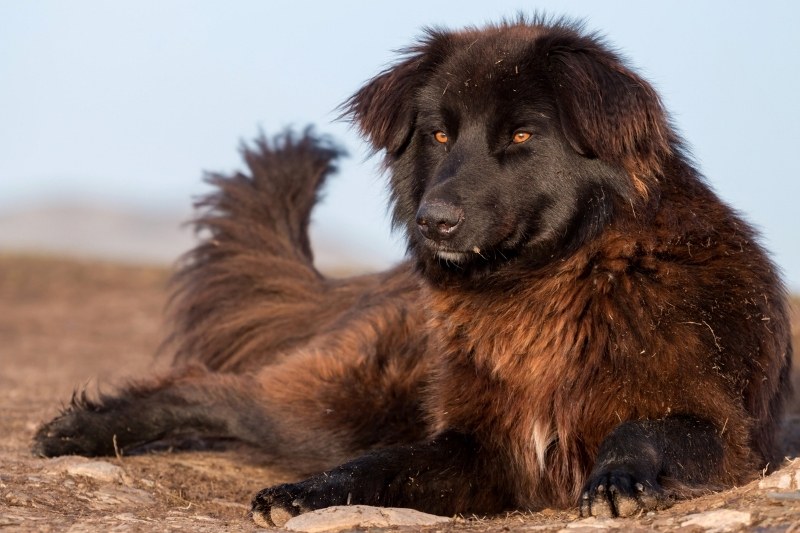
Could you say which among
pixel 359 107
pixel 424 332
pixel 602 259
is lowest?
pixel 424 332

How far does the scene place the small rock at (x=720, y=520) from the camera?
3393mm

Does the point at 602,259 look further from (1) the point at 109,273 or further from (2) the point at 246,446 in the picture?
(1) the point at 109,273

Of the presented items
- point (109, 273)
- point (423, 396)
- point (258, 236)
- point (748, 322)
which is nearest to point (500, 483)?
point (423, 396)

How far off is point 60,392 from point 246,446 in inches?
145

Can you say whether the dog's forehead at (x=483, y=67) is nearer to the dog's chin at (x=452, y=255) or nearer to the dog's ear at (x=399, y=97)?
the dog's ear at (x=399, y=97)

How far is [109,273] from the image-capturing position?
59.3ft

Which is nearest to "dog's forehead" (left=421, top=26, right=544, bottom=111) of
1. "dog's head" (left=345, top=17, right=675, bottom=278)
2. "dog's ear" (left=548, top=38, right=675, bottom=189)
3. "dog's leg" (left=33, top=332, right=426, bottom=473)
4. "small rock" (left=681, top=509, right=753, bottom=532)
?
"dog's head" (left=345, top=17, right=675, bottom=278)

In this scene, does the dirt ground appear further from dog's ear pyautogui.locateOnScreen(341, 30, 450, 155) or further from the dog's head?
dog's ear pyautogui.locateOnScreen(341, 30, 450, 155)

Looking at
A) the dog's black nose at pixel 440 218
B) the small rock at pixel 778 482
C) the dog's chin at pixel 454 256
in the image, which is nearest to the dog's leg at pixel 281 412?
the dog's chin at pixel 454 256

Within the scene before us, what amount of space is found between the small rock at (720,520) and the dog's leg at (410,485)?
1.33 m

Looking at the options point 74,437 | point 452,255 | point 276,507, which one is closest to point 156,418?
point 74,437

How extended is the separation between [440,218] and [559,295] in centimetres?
66

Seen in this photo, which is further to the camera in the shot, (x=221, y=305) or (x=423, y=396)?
(x=221, y=305)

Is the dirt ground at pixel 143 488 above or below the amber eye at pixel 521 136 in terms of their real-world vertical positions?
below
